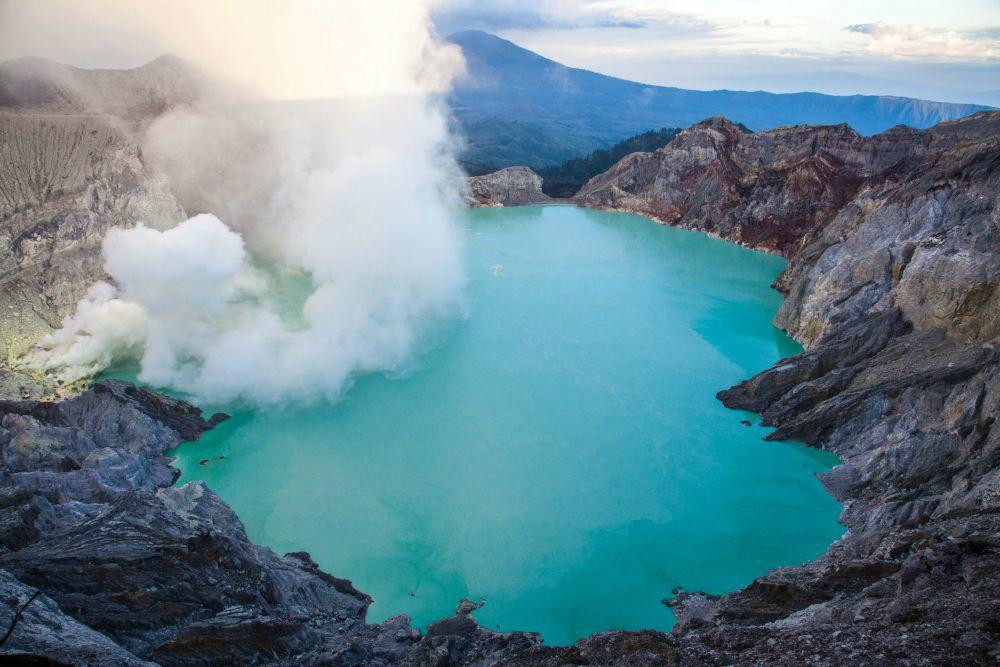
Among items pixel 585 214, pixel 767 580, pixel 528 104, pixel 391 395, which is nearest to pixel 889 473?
pixel 767 580

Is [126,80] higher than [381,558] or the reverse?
higher

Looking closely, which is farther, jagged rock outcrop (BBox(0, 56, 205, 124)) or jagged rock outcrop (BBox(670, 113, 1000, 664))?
jagged rock outcrop (BBox(0, 56, 205, 124))

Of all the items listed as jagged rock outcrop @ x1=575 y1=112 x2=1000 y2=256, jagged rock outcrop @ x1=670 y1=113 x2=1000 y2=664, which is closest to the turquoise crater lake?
Result: jagged rock outcrop @ x1=670 y1=113 x2=1000 y2=664

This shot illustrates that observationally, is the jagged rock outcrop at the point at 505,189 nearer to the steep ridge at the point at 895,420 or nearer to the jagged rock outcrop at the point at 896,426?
the steep ridge at the point at 895,420

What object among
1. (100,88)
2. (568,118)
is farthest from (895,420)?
→ (568,118)

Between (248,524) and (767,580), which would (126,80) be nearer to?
(248,524)

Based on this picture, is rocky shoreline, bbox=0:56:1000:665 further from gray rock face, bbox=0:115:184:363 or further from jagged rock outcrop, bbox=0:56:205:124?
jagged rock outcrop, bbox=0:56:205:124
